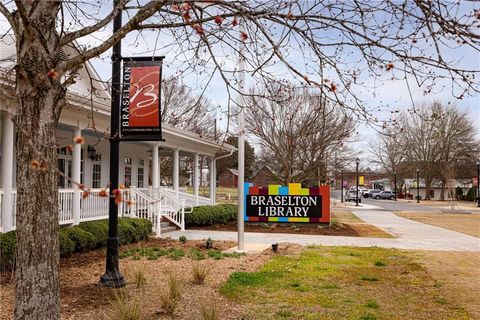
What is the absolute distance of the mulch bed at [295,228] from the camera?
18.7m

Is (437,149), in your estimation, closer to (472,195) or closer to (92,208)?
(472,195)

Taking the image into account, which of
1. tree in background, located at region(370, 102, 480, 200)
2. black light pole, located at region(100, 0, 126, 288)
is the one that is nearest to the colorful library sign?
black light pole, located at region(100, 0, 126, 288)

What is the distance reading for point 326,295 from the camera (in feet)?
24.1

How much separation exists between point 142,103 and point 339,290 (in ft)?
17.6

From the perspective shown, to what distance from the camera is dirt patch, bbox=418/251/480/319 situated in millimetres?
7355

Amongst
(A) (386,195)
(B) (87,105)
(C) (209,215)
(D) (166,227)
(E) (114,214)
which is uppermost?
(B) (87,105)

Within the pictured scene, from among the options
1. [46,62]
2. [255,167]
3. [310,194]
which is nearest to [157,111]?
[46,62]

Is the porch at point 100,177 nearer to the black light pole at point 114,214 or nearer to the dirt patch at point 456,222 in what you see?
the black light pole at point 114,214

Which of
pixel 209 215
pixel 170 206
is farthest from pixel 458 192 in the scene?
pixel 170 206

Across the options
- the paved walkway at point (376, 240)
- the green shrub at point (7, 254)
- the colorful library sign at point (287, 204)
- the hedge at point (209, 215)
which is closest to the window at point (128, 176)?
the hedge at point (209, 215)

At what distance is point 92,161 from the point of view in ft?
59.2

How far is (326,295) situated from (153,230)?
32.0ft

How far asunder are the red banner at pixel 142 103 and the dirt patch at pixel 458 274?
246 inches

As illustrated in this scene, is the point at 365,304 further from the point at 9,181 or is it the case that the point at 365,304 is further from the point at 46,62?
the point at 9,181
